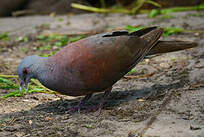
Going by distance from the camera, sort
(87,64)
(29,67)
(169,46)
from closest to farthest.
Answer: (87,64)
(29,67)
(169,46)

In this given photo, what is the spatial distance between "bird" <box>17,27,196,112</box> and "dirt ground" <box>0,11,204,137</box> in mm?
289

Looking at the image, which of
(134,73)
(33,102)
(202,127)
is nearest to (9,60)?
(33,102)

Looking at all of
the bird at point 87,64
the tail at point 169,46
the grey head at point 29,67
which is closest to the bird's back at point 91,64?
the bird at point 87,64

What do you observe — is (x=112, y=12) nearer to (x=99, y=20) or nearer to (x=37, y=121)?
(x=99, y=20)

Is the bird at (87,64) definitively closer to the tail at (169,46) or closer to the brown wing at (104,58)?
the brown wing at (104,58)

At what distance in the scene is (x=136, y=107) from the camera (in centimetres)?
345

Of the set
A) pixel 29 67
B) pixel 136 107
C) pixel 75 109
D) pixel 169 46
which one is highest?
pixel 169 46

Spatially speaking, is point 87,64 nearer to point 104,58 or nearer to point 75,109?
point 104,58

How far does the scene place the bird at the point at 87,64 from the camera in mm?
3387

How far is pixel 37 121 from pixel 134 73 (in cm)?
177

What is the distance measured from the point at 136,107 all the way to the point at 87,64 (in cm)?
68

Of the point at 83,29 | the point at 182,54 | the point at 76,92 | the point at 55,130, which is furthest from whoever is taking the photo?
the point at 83,29

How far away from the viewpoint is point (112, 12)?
26.6ft

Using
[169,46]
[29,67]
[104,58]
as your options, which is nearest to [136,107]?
[104,58]
